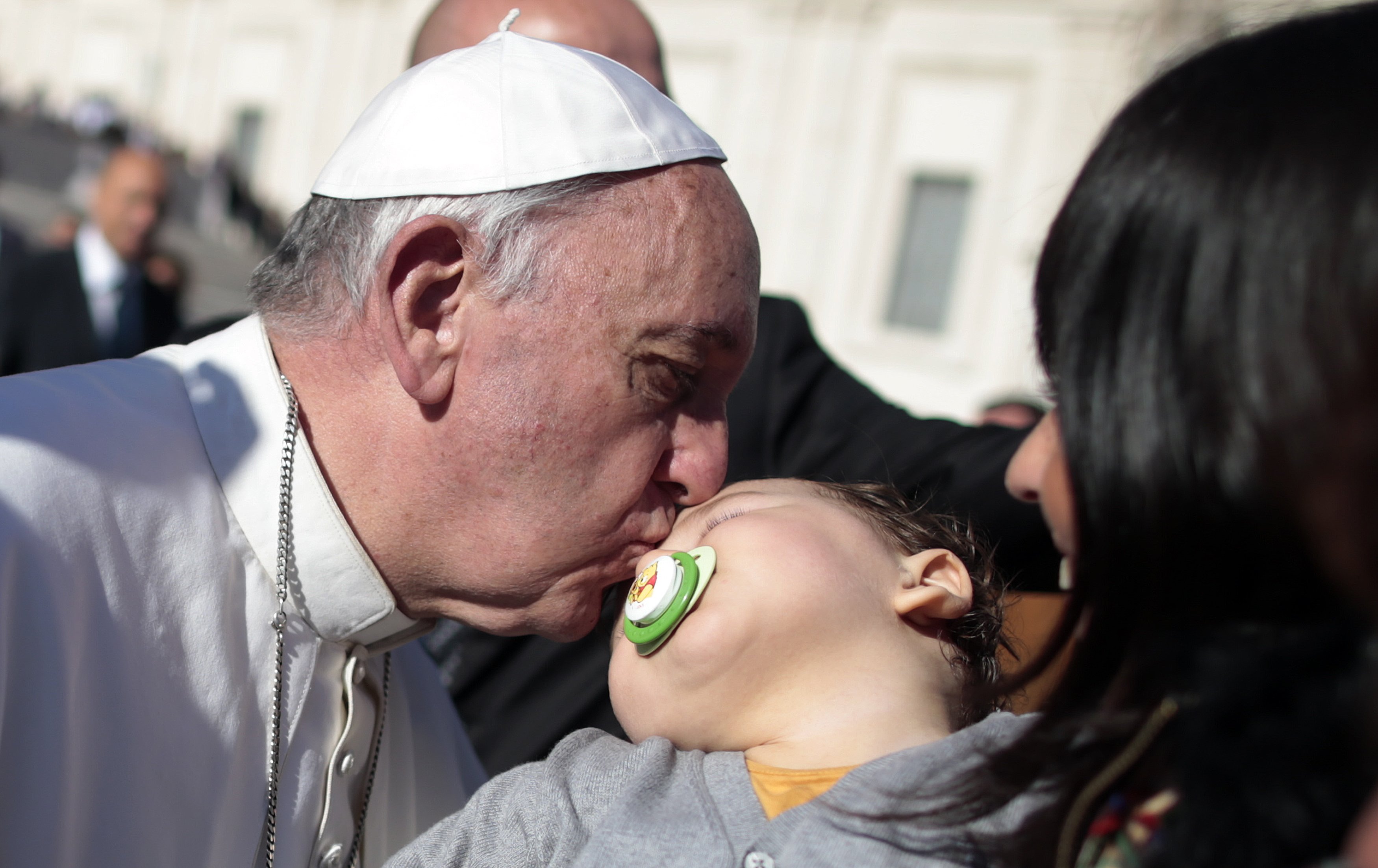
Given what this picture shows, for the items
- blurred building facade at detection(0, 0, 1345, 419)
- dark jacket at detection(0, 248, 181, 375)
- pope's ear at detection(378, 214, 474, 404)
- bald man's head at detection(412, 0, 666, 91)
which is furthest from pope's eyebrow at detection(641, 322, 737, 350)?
blurred building facade at detection(0, 0, 1345, 419)

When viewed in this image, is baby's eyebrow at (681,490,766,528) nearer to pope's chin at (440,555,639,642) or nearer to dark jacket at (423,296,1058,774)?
pope's chin at (440,555,639,642)

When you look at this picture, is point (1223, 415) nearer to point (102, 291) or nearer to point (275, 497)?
point (275, 497)

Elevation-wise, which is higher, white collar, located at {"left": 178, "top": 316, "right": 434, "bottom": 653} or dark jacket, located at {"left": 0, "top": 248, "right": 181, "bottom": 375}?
white collar, located at {"left": 178, "top": 316, "right": 434, "bottom": 653}

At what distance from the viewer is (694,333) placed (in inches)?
71.1

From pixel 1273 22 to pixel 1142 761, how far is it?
74cm

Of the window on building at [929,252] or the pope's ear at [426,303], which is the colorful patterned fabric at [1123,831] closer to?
the pope's ear at [426,303]

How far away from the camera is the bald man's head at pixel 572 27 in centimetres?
300

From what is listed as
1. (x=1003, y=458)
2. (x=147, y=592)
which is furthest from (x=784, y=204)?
(x=147, y=592)

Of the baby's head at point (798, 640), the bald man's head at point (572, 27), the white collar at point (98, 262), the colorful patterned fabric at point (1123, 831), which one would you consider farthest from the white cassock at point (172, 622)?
the white collar at point (98, 262)

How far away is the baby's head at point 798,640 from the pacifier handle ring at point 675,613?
0.02 metres

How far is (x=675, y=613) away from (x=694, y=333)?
456 mm

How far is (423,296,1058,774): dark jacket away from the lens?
2604mm

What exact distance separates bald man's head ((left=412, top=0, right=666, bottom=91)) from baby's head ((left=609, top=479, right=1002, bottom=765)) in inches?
66.1

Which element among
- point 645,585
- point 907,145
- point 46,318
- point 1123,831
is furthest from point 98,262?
point 907,145
